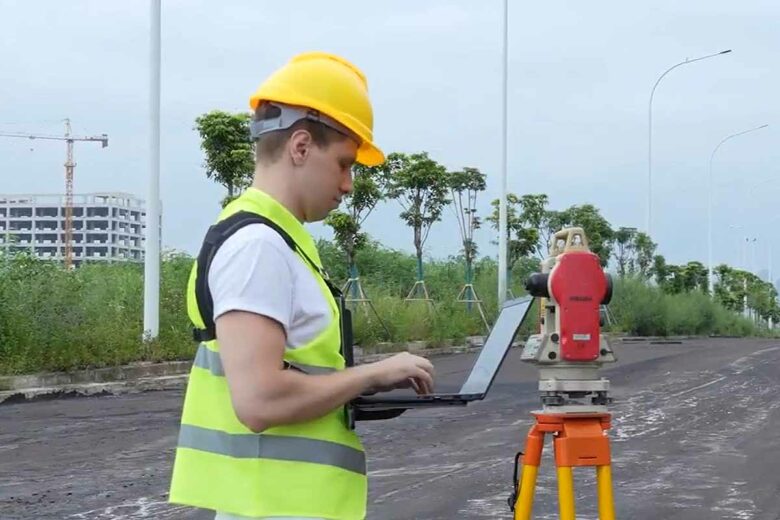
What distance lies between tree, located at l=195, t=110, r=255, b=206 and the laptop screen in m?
15.6

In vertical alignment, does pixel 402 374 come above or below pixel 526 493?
above

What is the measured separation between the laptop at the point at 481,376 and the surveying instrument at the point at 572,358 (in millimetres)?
555

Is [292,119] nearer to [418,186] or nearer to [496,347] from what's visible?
[496,347]

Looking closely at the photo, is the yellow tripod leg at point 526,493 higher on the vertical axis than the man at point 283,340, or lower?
lower

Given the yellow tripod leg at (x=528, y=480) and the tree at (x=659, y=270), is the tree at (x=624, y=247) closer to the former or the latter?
the tree at (x=659, y=270)

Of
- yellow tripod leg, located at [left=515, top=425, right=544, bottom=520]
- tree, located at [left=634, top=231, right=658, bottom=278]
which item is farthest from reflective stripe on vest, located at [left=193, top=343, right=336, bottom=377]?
tree, located at [left=634, top=231, right=658, bottom=278]

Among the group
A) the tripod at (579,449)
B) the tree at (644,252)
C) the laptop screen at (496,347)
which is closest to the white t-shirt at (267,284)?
the laptop screen at (496,347)

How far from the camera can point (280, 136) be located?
2125 mm

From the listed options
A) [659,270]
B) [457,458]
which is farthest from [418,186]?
[659,270]

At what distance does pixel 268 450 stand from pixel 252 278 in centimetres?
31

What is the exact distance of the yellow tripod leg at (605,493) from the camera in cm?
338

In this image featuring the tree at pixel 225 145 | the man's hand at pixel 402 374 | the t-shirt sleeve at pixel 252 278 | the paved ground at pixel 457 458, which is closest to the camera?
the t-shirt sleeve at pixel 252 278

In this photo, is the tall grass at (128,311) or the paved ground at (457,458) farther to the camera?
the tall grass at (128,311)

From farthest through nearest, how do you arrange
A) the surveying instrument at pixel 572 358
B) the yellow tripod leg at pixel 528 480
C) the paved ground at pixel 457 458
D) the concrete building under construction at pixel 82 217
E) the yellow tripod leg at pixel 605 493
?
1. the concrete building under construction at pixel 82 217
2. the paved ground at pixel 457 458
3. the yellow tripod leg at pixel 528 480
4. the yellow tripod leg at pixel 605 493
5. the surveying instrument at pixel 572 358
